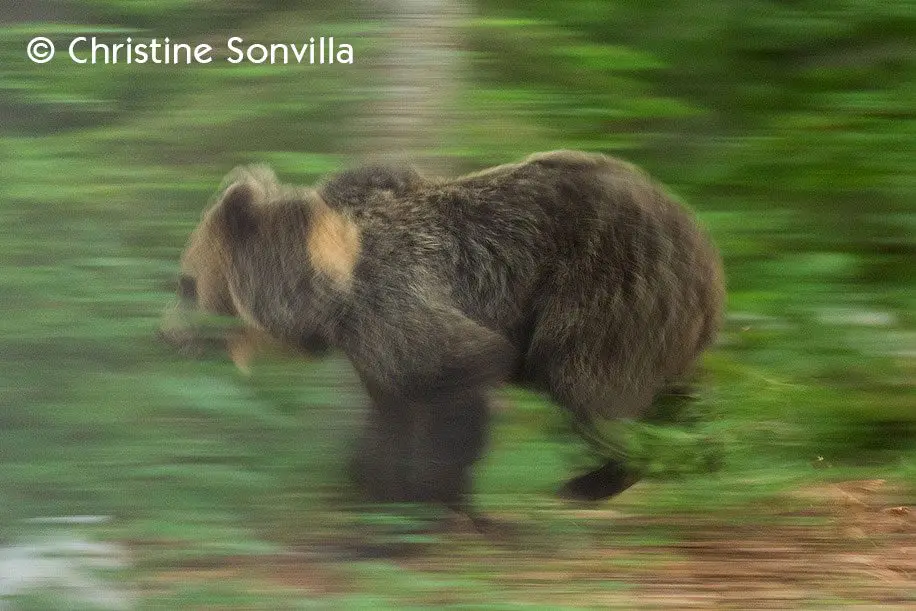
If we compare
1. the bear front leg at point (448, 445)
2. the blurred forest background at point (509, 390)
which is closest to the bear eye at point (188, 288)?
the blurred forest background at point (509, 390)

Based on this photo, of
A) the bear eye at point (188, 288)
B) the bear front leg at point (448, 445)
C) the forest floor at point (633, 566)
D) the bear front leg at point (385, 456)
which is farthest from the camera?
the bear eye at point (188, 288)

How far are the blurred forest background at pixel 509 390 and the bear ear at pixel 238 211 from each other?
0.89 ft

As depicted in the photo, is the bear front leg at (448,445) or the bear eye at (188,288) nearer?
the bear front leg at (448,445)

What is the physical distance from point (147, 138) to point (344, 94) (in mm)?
920

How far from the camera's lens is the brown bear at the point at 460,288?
4.79 m

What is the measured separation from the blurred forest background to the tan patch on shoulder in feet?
1.41

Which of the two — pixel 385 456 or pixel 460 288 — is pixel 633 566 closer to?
pixel 385 456

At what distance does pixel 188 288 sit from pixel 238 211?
373 mm

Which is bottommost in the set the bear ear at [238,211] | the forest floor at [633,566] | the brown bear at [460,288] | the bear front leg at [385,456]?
the forest floor at [633,566]

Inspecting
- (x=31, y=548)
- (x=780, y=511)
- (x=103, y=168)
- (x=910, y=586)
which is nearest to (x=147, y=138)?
(x=103, y=168)

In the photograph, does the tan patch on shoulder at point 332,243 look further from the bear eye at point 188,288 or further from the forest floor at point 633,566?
the forest floor at point 633,566

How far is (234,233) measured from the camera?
16.6 ft

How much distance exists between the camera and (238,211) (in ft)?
16.5

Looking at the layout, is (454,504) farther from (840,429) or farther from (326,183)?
(840,429)
